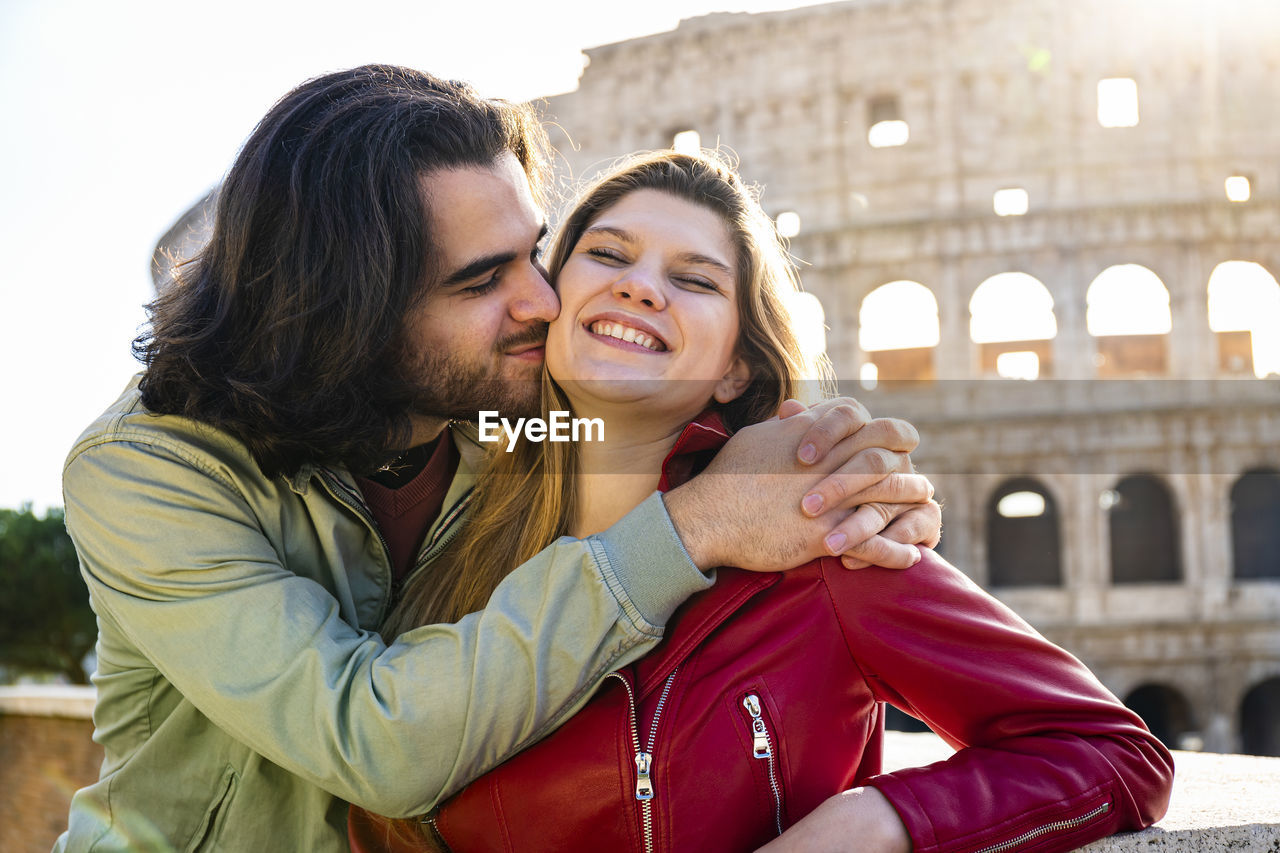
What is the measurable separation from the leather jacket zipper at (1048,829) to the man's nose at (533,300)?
147 centimetres

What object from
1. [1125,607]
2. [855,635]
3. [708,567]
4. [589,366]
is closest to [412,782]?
[708,567]

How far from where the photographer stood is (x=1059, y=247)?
63.0 feet

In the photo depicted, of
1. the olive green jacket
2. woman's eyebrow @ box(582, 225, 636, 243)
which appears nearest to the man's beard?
woman's eyebrow @ box(582, 225, 636, 243)

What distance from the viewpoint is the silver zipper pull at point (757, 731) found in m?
1.84

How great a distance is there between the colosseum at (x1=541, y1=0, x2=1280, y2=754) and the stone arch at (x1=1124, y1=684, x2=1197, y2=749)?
39 millimetres

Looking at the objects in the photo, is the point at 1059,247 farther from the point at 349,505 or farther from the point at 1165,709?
the point at 349,505

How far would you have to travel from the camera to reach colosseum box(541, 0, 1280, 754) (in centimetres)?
1750

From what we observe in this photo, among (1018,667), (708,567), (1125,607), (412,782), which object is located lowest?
(1125,607)

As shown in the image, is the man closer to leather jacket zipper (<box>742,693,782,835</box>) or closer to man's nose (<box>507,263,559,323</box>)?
man's nose (<box>507,263,559,323</box>)

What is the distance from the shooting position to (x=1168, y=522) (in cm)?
1841

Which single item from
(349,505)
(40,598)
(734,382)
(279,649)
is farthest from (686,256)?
(40,598)

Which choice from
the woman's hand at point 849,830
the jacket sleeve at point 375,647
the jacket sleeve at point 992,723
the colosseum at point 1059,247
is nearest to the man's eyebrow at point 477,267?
the jacket sleeve at point 375,647

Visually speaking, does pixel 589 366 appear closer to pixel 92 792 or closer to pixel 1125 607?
pixel 92 792

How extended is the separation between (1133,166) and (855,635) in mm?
19604
